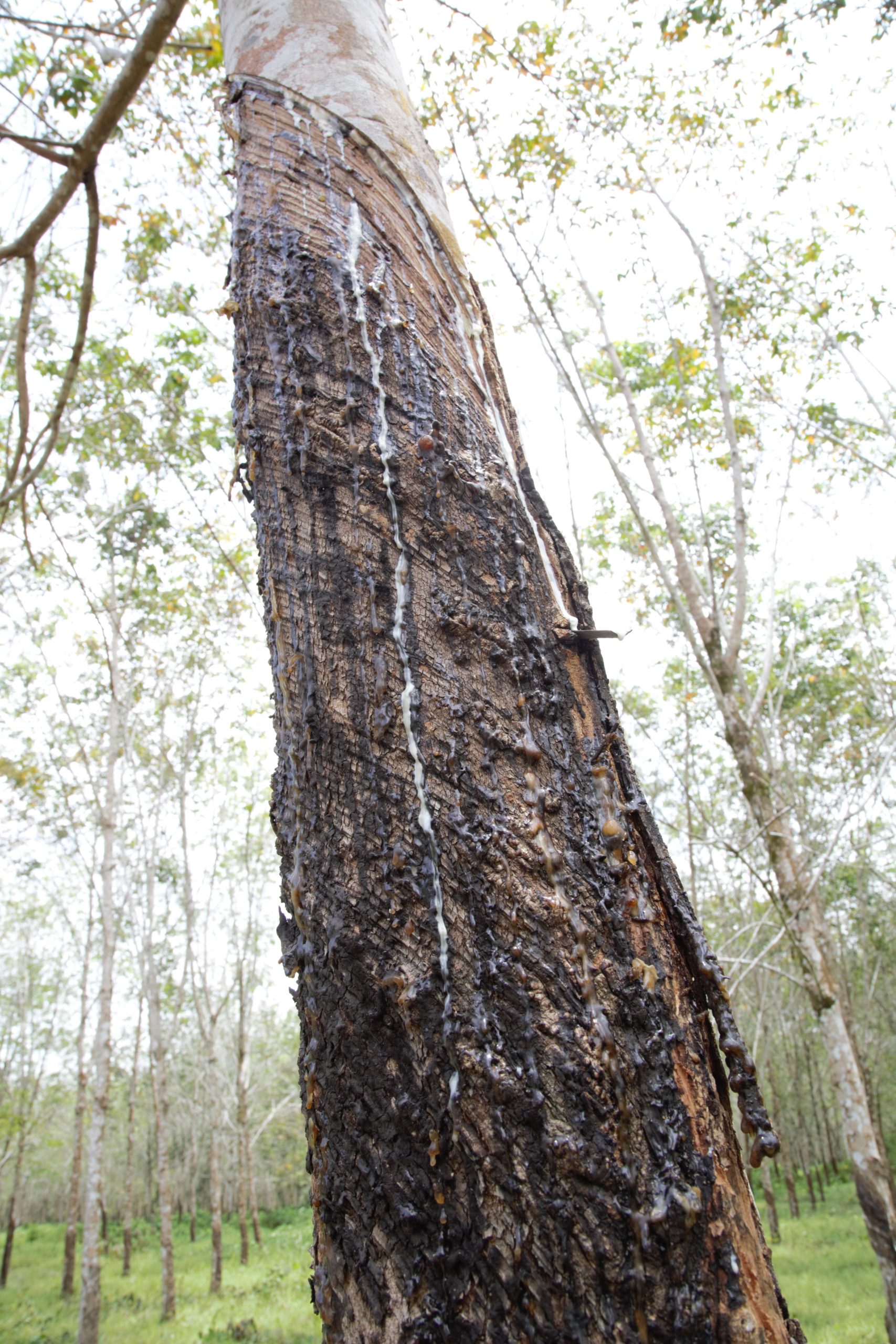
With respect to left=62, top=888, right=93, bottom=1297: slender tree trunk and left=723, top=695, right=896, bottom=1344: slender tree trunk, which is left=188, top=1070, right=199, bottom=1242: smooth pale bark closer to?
left=62, top=888, right=93, bottom=1297: slender tree trunk

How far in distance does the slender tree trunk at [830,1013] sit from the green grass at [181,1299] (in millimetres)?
3788

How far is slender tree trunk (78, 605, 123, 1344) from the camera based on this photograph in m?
7.30

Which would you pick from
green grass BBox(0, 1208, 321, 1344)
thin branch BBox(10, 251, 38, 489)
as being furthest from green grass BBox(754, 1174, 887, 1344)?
thin branch BBox(10, 251, 38, 489)

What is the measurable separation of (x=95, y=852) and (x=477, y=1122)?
13.0 metres

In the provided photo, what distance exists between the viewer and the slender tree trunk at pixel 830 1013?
3.77 metres

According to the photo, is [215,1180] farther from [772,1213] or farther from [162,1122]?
[772,1213]

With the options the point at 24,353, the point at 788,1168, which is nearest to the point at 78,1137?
the point at 788,1168

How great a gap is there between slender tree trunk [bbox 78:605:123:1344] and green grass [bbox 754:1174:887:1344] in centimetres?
615

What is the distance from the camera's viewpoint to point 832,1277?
998 cm

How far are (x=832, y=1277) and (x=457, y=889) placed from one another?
13013 millimetres

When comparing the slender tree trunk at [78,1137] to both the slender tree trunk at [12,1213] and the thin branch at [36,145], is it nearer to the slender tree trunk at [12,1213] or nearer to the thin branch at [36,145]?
the slender tree trunk at [12,1213]

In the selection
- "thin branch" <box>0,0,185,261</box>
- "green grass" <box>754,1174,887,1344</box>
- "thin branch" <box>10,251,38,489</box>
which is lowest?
"green grass" <box>754,1174,887,1344</box>

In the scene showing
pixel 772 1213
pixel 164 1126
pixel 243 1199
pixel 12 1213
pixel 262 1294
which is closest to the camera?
pixel 164 1126

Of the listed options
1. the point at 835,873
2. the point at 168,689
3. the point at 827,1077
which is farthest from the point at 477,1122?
the point at 827,1077
